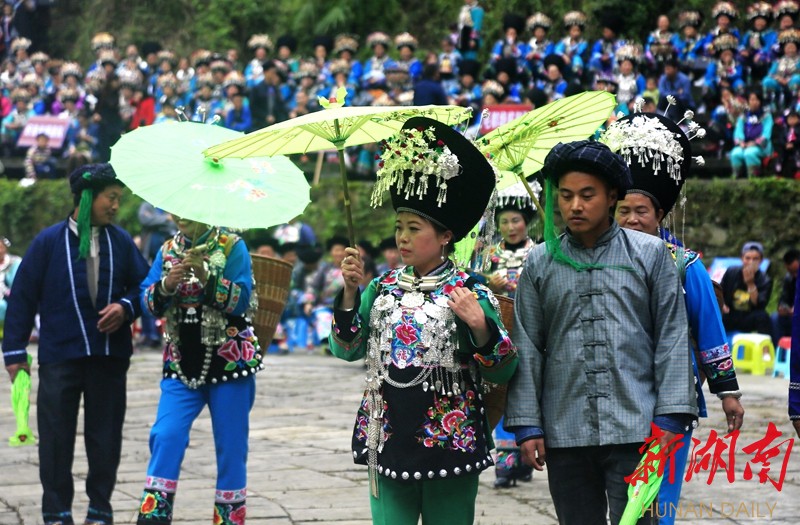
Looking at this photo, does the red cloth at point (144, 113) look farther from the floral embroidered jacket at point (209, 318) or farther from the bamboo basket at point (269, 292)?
the floral embroidered jacket at point (209, 318)

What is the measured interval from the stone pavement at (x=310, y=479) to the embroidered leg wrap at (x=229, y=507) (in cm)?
59

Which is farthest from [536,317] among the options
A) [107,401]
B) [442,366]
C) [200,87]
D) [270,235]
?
[200,87]

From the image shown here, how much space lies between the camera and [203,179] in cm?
569

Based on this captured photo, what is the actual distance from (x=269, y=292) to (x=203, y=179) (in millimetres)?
1301

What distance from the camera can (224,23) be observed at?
27.0m

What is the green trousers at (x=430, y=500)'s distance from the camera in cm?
468

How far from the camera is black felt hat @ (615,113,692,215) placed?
4.86 meters

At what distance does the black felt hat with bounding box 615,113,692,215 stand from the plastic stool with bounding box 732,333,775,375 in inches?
341

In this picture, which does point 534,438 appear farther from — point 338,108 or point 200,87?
point 200,87

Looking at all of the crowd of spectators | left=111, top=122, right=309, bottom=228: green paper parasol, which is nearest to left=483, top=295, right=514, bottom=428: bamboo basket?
left=111, top=122, right=309, bottom=228: green paper parasol

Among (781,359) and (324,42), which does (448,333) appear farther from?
(324,42)

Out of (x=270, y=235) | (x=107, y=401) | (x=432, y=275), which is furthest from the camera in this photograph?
(x=270, y=235)

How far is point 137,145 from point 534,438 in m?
2.37

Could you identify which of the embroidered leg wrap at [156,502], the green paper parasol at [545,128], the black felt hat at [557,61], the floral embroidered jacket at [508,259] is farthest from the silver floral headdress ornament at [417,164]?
the black felt hat at [557,61]
